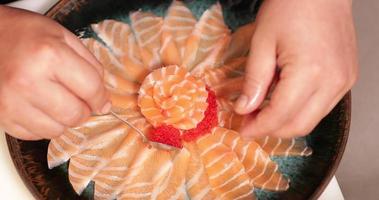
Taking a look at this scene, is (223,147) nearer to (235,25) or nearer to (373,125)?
(235,25)

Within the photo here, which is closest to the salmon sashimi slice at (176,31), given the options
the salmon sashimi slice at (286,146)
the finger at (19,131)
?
the salmon sashimi slice at (286,146)

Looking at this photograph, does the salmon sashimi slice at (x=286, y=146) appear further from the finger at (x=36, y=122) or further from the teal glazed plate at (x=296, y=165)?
the finger at (x=36, y=122)

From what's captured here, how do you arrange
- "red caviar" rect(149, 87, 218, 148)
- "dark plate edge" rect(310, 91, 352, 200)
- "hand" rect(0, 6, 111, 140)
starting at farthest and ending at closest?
1. "red caviar" rect(149, 87, 218, 148)
2. "dark plate edge" rect(310, 91, 352, 200)
3. "hand" rect(0, 6, 111, 140)

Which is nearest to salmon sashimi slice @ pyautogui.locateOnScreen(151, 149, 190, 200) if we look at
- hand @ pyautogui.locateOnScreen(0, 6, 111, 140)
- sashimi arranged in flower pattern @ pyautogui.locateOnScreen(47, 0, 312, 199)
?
sashimi arranged in flower pattern @ pyautogui.locateOnScreen(47, 0, 312, 199)

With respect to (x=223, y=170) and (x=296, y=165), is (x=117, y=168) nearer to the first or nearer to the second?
(x=223, y=170)

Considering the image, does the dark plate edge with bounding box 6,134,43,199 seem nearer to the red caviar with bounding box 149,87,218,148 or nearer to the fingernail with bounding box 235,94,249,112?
the red caviar with bounding box 149,87,218,148

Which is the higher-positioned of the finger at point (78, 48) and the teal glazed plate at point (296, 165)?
the finger at point (78, 48)
